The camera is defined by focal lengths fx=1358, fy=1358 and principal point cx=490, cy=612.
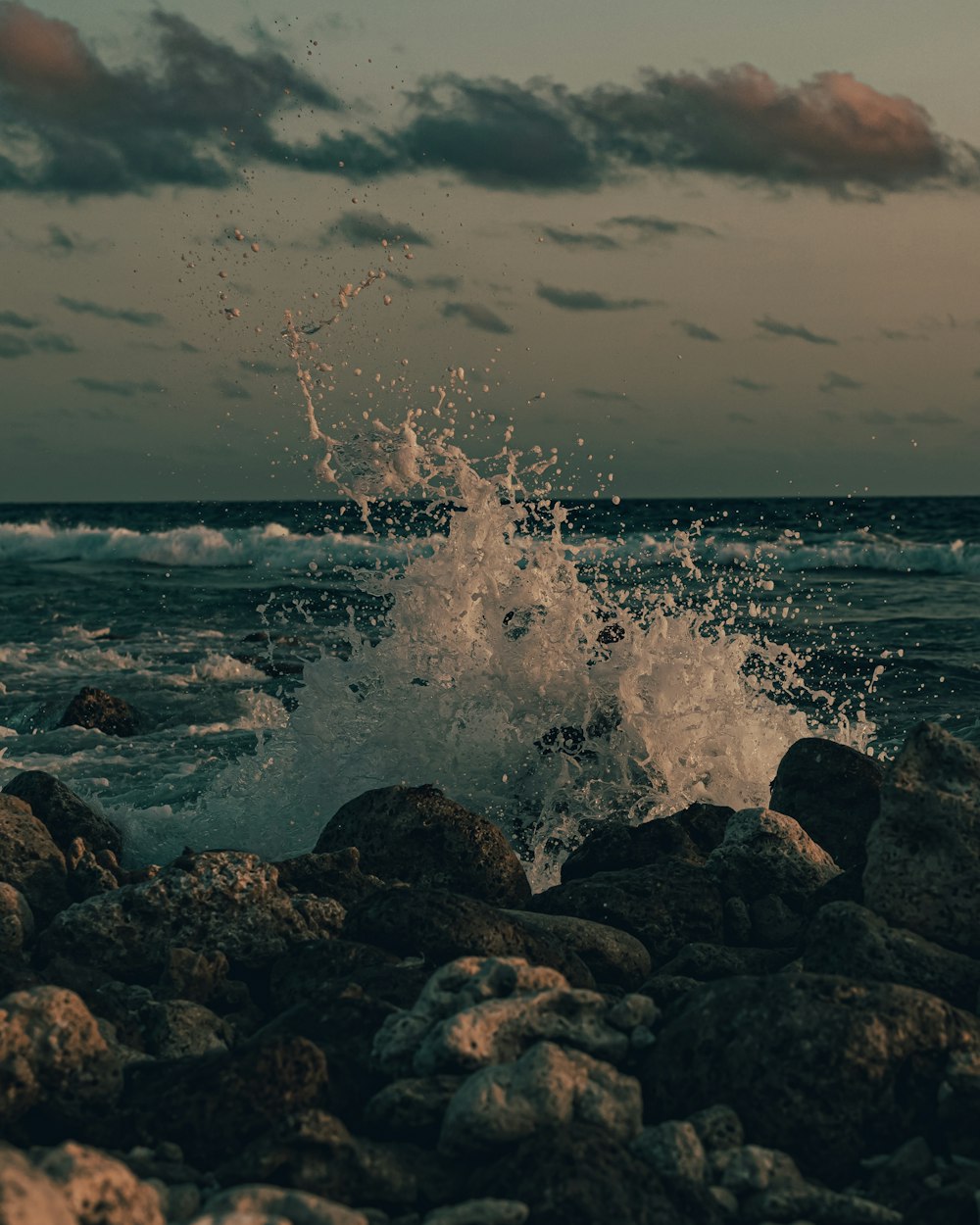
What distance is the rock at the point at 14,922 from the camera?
564 centimetres

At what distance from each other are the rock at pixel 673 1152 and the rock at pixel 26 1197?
1593 millimetres

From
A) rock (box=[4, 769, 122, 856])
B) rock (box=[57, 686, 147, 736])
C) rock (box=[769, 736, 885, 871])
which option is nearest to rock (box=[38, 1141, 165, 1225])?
rock (box=[4, 769, 122, 856])

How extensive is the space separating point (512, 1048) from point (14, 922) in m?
2.58

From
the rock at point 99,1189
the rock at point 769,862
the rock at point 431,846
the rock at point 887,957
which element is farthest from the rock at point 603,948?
the rock at point 99,1189

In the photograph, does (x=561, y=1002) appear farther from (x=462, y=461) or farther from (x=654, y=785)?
(x=462, y=461)

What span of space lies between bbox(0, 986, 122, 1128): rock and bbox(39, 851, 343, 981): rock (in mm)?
1360

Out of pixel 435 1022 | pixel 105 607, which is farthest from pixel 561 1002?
pixel 105 607

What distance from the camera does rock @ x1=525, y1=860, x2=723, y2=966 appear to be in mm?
5910

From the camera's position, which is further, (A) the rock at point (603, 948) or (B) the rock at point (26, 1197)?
(A) the rock at point (603, 948)

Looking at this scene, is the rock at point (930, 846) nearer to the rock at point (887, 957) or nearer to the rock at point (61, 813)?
the rock at point (887, 957)

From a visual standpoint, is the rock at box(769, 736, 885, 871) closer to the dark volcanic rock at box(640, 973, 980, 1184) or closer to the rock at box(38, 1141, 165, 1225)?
the dark volcanic rock at box(640, 973, 980, 1184)

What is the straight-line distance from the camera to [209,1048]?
15.6 ft

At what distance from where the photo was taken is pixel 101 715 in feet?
43.6

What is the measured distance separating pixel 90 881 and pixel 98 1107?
258 centimetres
